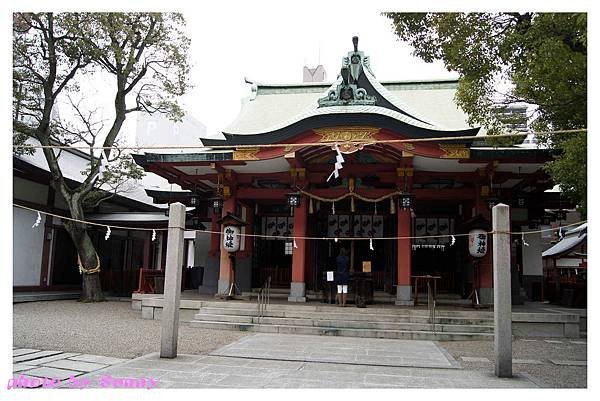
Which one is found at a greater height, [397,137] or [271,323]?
Result: [397,137]

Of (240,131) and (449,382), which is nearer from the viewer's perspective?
(449,382)

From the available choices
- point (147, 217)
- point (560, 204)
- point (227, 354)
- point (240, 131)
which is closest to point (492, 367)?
point (227, 354)

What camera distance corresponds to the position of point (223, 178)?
43.5ft

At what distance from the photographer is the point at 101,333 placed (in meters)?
9.33

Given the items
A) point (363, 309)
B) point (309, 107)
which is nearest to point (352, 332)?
point (363, 309)

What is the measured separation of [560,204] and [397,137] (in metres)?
6.73

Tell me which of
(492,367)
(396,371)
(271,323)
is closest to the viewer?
(396,371)

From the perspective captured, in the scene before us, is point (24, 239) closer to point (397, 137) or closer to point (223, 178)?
point (223, 178)

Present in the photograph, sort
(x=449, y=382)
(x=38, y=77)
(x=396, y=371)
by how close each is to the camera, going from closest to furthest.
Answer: (x=449, y=382) → (x=396, y=371) → (x=38, y=77)

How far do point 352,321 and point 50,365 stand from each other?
19.2ft

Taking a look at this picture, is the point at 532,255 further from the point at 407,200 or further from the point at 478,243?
the point at 407,200

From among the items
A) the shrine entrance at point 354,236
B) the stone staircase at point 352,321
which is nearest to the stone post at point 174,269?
the stone staircase at point 352,321

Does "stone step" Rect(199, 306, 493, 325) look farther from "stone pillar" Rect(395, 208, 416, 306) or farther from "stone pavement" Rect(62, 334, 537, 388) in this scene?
"stone pavement" Rect(62, 334, 537, 388)

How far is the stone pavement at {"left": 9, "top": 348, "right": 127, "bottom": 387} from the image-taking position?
5820 mm
